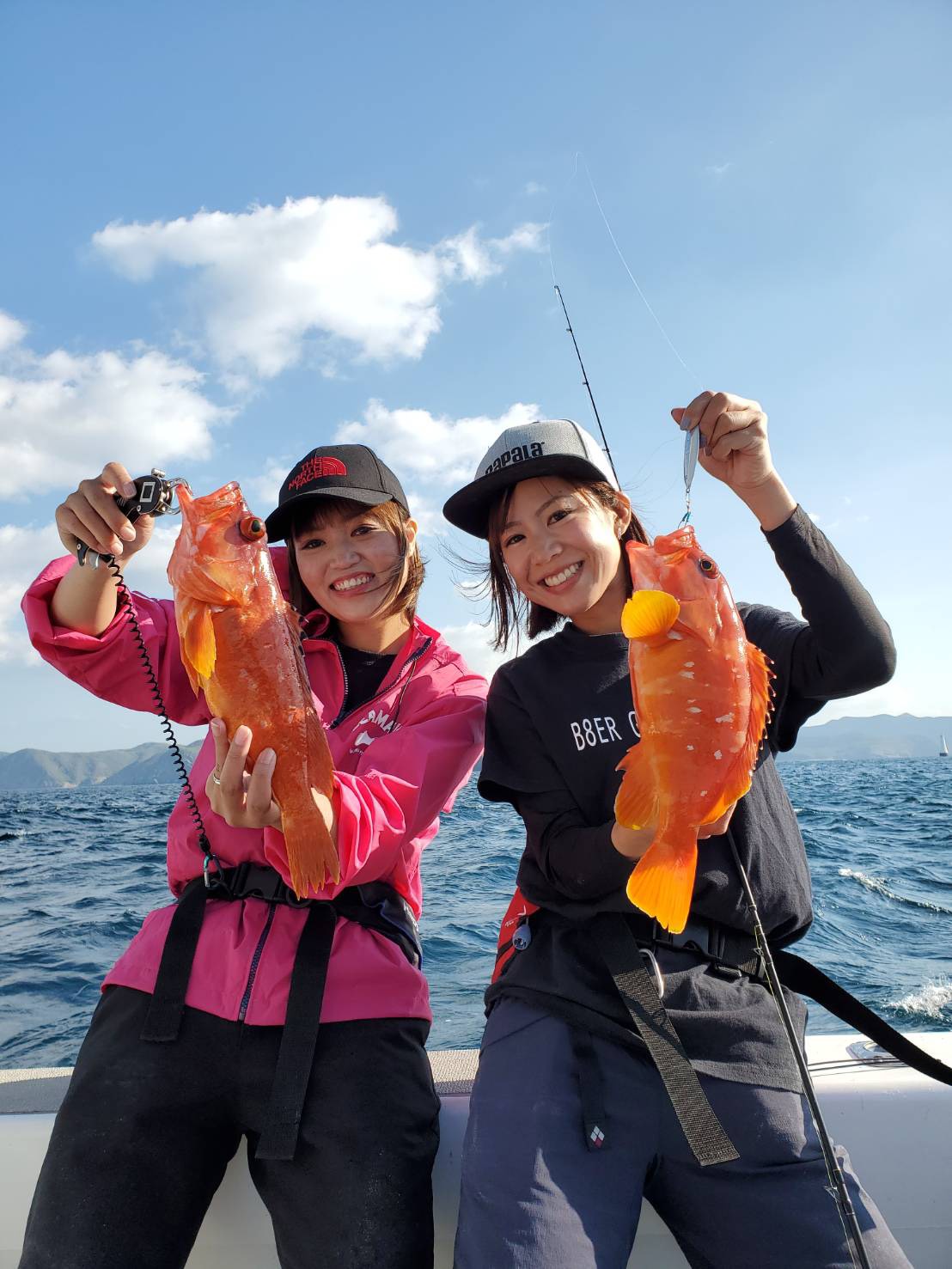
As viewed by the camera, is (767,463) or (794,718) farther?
(794,718)

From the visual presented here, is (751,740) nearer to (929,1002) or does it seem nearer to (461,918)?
(929,1002)

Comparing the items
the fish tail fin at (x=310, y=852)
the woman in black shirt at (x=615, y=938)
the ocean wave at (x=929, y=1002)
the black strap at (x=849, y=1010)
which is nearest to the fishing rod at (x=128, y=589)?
the fish tail fin at (x=310, y=852)

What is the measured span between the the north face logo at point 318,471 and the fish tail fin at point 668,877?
2.04 meters

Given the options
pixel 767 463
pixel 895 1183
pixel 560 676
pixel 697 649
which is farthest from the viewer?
pixel 560 676

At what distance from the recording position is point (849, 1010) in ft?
9.01

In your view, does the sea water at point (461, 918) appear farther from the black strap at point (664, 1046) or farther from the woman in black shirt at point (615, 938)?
the black strap at point (664, 1046)

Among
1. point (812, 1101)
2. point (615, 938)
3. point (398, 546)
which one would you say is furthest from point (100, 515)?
point (812, 1101)

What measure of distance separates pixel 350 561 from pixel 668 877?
1.88m

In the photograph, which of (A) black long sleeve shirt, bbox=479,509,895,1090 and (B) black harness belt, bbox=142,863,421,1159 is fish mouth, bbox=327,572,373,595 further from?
(B) black harness belt, bbox=142,863,421,1159

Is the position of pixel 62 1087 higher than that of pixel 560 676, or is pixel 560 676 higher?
pixel 560 676

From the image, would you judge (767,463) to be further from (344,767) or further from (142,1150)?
(142,1150)

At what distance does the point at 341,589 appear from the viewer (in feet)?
10.9

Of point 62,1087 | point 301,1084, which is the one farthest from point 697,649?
point 62,1087

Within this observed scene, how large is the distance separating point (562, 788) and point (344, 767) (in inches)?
35.0
